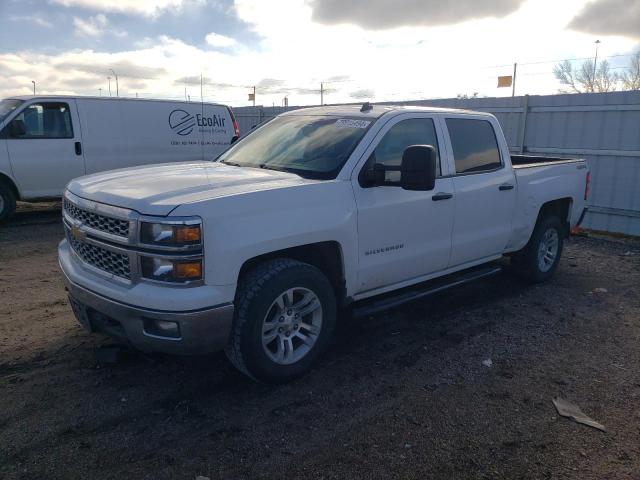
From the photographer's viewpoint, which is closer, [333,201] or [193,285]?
[193,285]

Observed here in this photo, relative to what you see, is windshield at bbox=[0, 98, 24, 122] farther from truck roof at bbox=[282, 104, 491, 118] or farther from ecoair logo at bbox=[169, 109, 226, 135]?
truck roof at bbox=[282, 104, 491, 118]

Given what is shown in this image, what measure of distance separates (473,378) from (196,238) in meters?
2.32

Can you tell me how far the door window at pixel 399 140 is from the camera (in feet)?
13.8

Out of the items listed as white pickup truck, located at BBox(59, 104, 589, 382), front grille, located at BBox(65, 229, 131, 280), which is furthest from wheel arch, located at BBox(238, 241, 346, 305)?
front grille, located at BBox(65, 229, 131, 280)

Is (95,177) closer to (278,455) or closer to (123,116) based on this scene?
(278,455)

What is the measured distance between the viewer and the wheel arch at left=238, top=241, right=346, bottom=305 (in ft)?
12.5

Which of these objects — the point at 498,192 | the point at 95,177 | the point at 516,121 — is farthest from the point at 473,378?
the point at 516,121

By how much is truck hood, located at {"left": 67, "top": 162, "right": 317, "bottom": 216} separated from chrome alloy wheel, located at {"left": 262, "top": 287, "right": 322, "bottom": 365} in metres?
0.78

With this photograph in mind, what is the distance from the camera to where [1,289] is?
5.72 metres

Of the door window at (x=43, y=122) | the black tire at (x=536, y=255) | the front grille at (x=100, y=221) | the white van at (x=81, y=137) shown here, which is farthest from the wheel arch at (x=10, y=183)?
the black tire at (x=536, y=255)

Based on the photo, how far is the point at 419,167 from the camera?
3816 mm

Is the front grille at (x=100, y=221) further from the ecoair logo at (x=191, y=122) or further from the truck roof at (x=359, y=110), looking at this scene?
the ecoair logo at (x=191, y=122)

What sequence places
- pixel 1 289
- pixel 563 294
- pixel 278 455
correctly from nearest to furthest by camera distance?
1. pixel 278 455
2. pixel 1 289
3. pixel 563 294

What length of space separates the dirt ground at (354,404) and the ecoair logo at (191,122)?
6770mm
